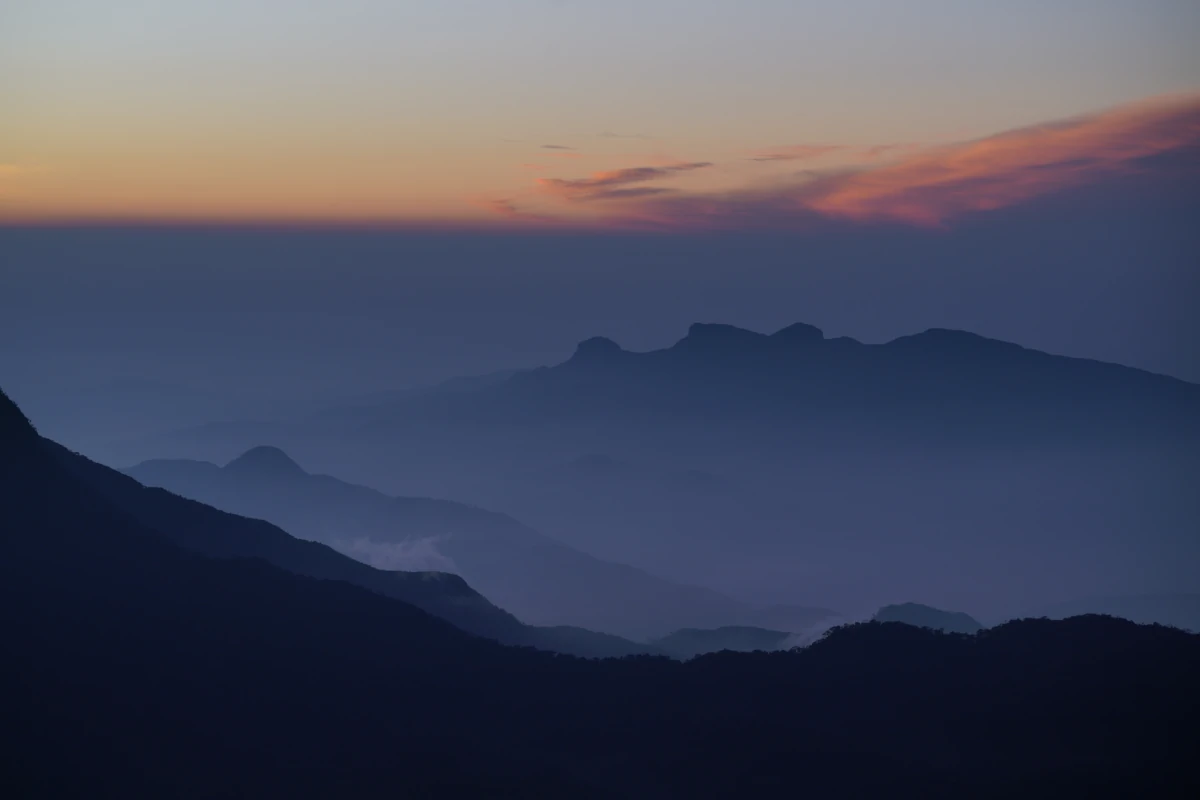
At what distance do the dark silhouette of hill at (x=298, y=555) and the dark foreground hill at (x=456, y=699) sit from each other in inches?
605

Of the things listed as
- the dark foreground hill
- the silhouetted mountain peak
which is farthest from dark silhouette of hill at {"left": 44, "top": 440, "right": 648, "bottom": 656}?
the dark foreground hill

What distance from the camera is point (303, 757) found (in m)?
80.6

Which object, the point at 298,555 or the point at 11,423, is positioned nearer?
the point at 11,423

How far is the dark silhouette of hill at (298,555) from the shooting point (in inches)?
4739

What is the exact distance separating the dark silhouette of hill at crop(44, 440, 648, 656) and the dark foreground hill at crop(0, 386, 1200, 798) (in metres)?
15.4

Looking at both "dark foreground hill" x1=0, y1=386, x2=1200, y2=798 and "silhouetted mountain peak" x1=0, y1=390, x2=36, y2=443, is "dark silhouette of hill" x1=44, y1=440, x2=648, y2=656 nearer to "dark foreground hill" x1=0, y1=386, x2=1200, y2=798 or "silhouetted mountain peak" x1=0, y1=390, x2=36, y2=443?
"silhouetted mountain peak" x1=0, y1=390, x2=36, y2=443

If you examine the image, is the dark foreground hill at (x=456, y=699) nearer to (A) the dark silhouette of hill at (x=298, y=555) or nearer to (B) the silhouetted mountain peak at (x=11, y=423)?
(B) the silhouetted mountain peak at (x=11, y=423)

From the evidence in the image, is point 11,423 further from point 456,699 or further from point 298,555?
point 298,555

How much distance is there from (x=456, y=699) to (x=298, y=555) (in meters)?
51.3

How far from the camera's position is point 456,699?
9600 centimetres

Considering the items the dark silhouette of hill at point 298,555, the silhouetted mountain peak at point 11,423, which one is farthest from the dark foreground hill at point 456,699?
the dark silhouette of hill at point 298,555

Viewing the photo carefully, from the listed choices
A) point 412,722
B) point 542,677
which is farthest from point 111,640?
point 542,677

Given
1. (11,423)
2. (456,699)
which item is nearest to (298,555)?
(11,423)

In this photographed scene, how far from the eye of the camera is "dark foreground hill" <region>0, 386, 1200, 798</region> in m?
78.1
